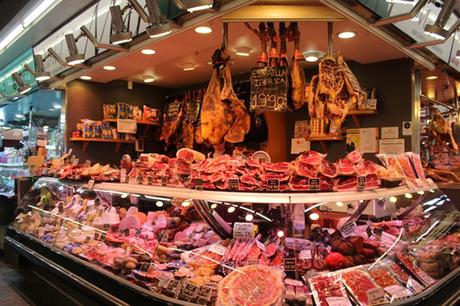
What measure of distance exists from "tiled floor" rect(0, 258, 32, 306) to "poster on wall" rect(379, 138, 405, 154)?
186 inches

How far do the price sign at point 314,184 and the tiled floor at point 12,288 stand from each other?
3377 millimetres

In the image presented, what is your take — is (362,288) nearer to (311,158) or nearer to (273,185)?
(273,185)

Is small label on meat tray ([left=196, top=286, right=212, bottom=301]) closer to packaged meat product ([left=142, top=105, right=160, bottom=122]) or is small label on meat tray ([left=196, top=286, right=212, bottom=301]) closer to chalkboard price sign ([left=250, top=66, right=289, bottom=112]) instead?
chalkboard price sign ([left=250, top=66, right=289, bottom=112])

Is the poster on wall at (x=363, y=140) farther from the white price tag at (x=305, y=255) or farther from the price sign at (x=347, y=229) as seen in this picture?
the white price tag at (x=305, y=255)

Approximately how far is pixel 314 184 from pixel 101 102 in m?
5.45

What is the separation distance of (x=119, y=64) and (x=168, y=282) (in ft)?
13.1

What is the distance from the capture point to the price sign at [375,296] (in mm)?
2205

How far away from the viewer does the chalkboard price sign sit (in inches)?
128

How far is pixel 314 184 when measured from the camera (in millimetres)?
2617

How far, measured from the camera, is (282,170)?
8.91 feet

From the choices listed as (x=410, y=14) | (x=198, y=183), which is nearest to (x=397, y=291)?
(x=198, y=183)

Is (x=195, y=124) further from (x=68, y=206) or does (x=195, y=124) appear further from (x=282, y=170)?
(x=282, y=170)

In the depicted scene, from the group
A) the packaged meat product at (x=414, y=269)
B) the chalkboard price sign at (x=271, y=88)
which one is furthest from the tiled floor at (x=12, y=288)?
the packaged meat product at (x=414, y=269)

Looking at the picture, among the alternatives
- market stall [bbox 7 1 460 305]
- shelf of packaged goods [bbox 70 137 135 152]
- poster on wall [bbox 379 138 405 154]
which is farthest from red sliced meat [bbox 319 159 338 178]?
shelf of packaged goods [bbox 70 137 135 152]
